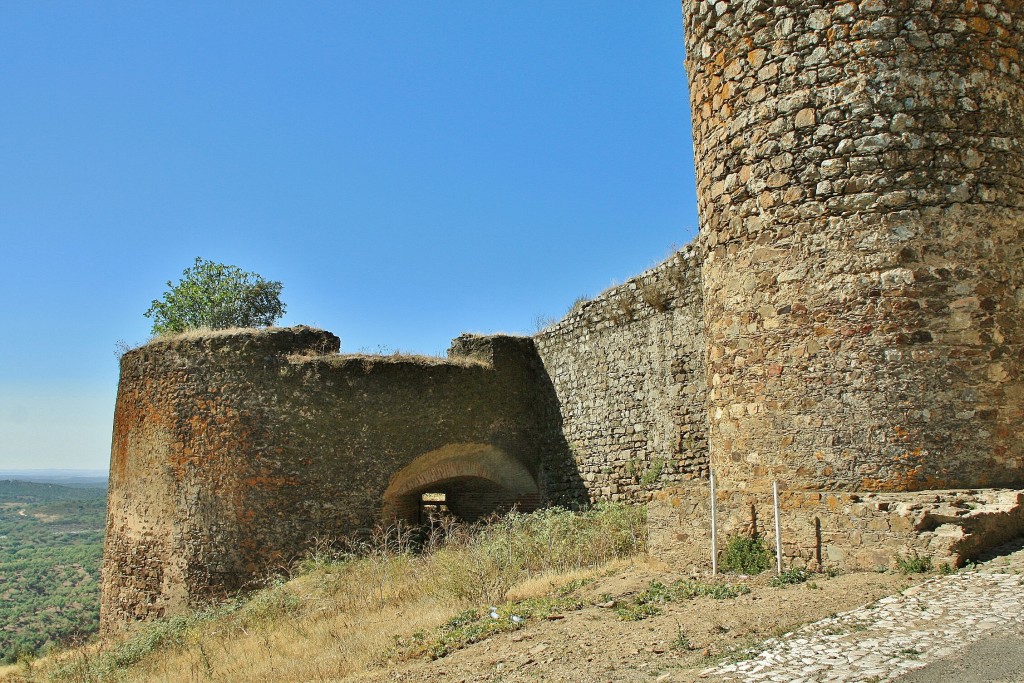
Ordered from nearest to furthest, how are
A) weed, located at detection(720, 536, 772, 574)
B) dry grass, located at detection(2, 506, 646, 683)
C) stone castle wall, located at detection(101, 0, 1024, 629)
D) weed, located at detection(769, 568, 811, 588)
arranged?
weed, located at detection(769, 568, 811, 588) < stone castle wall, located at detection(101, 0, 1024, 629) < weed, located at detection(720, 536, 772, 574) < dry grass, located at detection(2, 506, 646, 683)

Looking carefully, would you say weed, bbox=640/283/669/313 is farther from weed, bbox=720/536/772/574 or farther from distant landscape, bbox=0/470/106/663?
distant landscape, bbox=0/470/106/663

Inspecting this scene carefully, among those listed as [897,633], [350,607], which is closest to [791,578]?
[897,633]

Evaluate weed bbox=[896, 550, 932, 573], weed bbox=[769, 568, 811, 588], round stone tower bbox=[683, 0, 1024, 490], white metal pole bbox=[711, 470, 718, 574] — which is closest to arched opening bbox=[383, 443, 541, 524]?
white metal pole bbox=[711, 470, 718, 574]

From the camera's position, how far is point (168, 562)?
456 inches

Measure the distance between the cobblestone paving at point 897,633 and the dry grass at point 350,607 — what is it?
10.2 ft

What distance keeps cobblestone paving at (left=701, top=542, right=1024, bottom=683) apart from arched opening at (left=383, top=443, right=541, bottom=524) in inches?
306

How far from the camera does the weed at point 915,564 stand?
490 centimetres

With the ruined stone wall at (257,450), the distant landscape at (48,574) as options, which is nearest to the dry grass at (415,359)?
the ruined stone wall at (257,450)

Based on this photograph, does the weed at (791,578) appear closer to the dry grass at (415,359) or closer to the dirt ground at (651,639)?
the dirt ground at (651,639)

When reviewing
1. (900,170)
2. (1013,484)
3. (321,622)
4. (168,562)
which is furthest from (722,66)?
(168,562)

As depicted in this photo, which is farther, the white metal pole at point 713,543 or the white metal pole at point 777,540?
the white metal pole at point 713,543

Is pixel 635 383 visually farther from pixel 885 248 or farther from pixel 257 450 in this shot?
pixel 885 248

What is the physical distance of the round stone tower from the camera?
18.2 ft

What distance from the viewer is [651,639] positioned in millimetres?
4836
